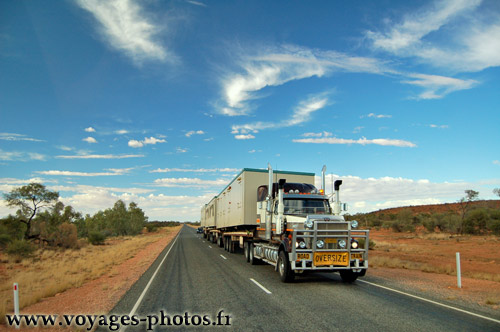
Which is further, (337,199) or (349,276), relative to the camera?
(337,199)

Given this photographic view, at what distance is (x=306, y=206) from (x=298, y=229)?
172cm

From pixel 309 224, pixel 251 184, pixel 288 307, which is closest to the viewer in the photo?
pixel 288 307

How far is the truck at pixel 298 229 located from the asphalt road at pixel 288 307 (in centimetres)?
69

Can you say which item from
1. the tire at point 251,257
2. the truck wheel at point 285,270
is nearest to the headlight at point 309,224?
the truck wheel at point 285,270

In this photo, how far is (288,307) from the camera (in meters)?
7.69

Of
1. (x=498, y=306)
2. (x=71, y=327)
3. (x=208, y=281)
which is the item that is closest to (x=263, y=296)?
(x=208, y=281)

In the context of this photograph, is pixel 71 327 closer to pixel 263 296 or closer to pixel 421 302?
pixel 263 296

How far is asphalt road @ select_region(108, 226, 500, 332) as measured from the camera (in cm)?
630

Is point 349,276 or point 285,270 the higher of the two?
point 285,270

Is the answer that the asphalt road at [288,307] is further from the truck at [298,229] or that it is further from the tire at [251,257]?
the tire at [251,257]

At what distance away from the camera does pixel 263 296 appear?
892cm

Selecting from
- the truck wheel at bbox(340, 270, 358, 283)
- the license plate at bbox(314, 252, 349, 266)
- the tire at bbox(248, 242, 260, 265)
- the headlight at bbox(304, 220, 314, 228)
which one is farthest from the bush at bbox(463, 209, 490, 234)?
the headlight at bbox(304, 220, 314, 228)

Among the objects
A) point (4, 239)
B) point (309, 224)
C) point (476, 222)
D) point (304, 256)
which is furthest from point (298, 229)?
point (476, 222)

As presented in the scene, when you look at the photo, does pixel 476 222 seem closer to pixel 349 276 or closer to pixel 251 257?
pixel 251 257
